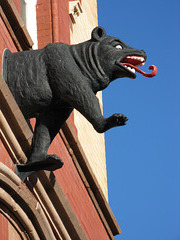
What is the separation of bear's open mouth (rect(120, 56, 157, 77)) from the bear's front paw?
88cm

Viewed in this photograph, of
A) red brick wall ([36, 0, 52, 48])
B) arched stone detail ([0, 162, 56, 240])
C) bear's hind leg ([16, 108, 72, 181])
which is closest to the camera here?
arched stone detail ([0, 162, 56, 240])

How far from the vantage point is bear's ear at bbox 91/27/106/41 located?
9.39 m

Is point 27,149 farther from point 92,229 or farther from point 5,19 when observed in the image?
point 92,229

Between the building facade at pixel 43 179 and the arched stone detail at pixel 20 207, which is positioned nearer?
the arched stone detail at pixel 20 207

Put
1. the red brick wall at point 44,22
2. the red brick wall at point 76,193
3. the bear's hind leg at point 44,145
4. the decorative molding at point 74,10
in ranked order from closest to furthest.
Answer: the bear's hind leg at point 44,145 → the red brick wall at point 76,193 → the red brick wall at point 44,22 → the decorative molding at point 74,10

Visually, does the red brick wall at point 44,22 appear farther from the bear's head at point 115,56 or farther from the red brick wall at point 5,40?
the bear's head at point 115,56

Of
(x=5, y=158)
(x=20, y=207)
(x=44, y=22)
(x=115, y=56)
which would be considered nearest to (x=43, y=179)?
(x=20, y=207)

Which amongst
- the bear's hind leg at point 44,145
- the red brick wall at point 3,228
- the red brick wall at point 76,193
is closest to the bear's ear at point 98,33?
the bear's hind leg at point 44,145

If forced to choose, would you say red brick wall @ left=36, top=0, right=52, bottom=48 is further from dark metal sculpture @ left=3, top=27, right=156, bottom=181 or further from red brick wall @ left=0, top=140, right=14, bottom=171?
red brick wall @ left=0, top=140, right=14, bottom=171

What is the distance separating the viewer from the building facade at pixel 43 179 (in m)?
8.55

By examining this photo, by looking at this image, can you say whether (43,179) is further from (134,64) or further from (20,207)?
(134,64)

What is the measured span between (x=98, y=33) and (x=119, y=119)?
130cm

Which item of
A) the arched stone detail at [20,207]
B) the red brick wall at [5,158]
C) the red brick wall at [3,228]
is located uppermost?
the red brick wall at [5,158]

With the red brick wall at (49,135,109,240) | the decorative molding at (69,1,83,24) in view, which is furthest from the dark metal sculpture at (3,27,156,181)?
the decorative molding at (69,1,83,24)
